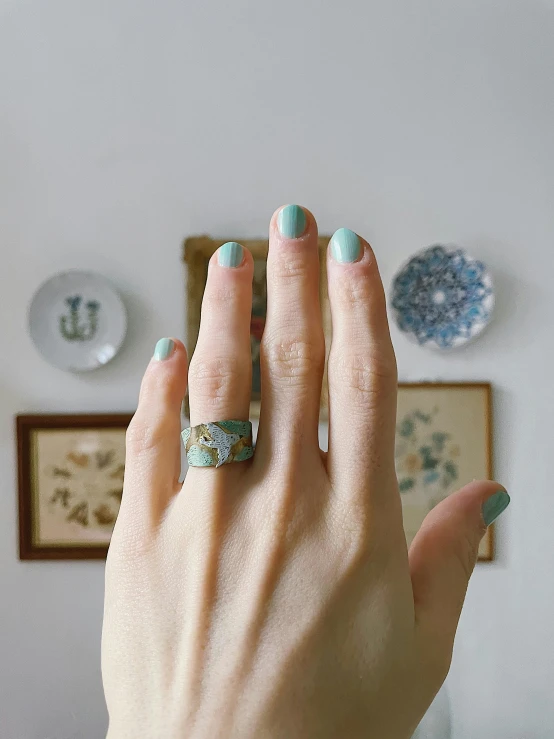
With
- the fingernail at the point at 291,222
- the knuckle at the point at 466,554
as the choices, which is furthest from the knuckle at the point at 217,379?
the knuckle at the point at 466,554

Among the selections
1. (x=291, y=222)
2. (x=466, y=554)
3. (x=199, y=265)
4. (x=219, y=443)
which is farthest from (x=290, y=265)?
(x=199, y=265)

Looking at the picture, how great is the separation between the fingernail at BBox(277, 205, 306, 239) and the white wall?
115cm

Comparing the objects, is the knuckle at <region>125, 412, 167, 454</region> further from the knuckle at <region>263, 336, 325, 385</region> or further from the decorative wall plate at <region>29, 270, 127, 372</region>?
the decorative wall plate at <region>29, 270, 127, 372</region>

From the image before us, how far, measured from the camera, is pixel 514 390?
1.63 m

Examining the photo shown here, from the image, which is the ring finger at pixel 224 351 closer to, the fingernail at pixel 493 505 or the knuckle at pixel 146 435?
the knuckle at pixel 146 435

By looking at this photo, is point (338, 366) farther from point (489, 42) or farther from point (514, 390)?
point (489, 42)

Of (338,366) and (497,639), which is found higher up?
(338,366)

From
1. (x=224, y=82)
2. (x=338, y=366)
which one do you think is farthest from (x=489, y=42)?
(x=338, y=366)

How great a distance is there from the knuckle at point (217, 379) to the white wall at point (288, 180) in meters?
1.17

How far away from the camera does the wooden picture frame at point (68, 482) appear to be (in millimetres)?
1622

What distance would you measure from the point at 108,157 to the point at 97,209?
0.46 feet

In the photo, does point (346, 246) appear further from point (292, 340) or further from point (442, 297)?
point (442, 297)

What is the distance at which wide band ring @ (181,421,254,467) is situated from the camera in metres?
0.44

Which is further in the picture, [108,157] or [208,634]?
[108,157]
